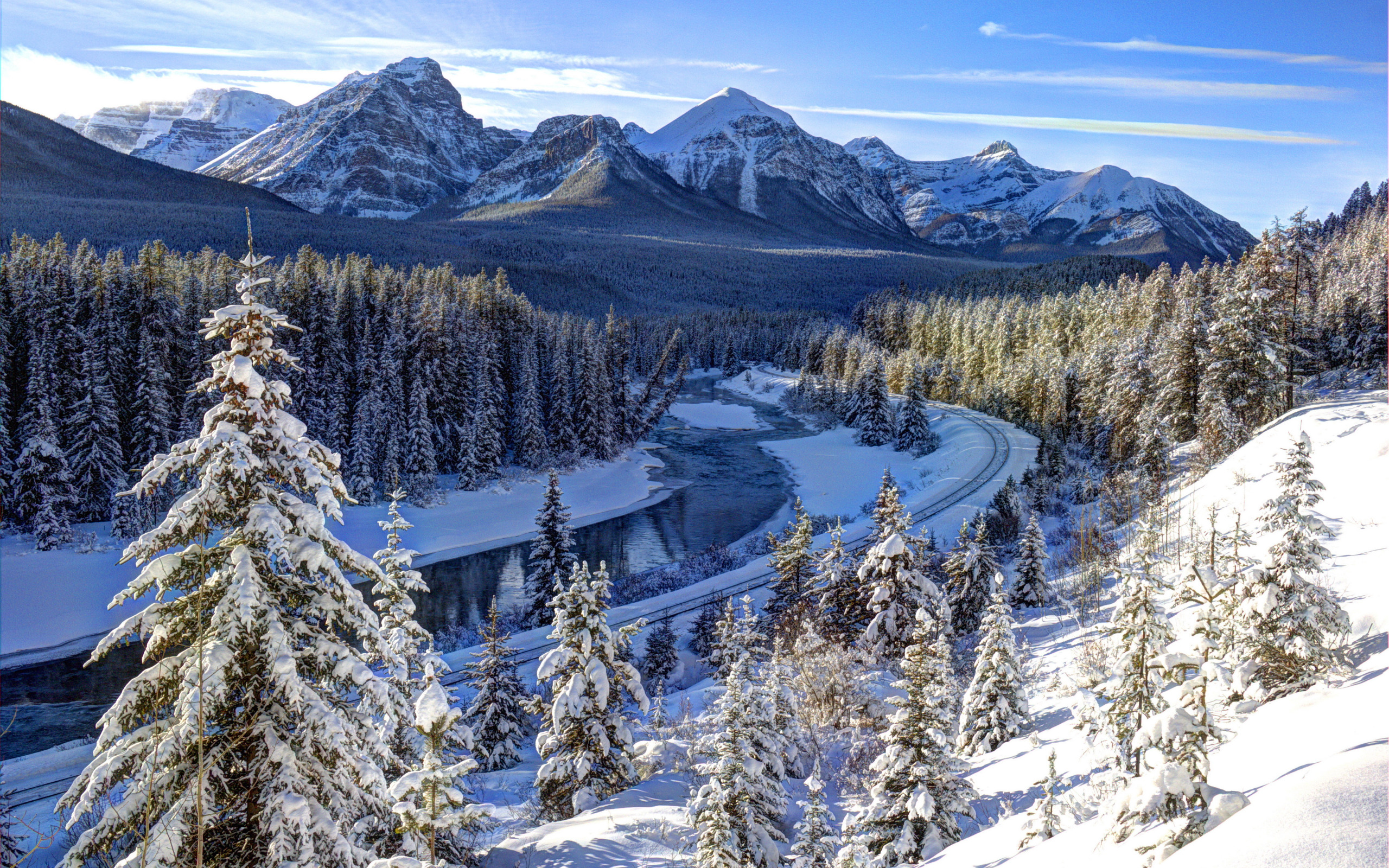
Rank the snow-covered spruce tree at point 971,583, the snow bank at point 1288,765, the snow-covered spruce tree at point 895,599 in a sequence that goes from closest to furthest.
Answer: the snow bank at point 1288,765 < the snow-covered spruce tree at point 895,599 < the snow-covered spruce tree at point 971,583

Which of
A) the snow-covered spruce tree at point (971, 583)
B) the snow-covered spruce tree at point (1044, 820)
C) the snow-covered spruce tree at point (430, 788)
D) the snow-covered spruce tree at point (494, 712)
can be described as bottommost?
the snow-covered spruce tree at point (494, 712)

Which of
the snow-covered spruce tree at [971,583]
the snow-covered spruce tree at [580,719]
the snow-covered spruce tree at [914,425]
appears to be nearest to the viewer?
the snow-covered spruce tree at [580,719]

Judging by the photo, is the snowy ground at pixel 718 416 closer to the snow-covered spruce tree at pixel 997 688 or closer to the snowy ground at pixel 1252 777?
the snowy ground at pixel 1252 777

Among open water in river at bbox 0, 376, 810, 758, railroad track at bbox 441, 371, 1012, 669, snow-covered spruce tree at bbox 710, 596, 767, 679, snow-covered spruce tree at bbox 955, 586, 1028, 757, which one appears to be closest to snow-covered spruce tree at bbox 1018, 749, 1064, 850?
snow-covered spruce tree at bbox 710, 596, 767, 679

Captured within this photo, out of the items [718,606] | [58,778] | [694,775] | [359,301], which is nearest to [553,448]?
[359,301]

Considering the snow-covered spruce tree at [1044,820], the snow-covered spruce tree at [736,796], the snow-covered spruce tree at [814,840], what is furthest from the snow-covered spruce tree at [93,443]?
the snow-covered spruce tree at [1044,820]

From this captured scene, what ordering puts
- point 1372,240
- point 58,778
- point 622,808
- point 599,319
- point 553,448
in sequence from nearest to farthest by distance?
point 622,808 < point 58,778 < point 553,448 < point 1372,240 < point 599,319

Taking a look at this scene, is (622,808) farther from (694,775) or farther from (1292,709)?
(1292,709)
